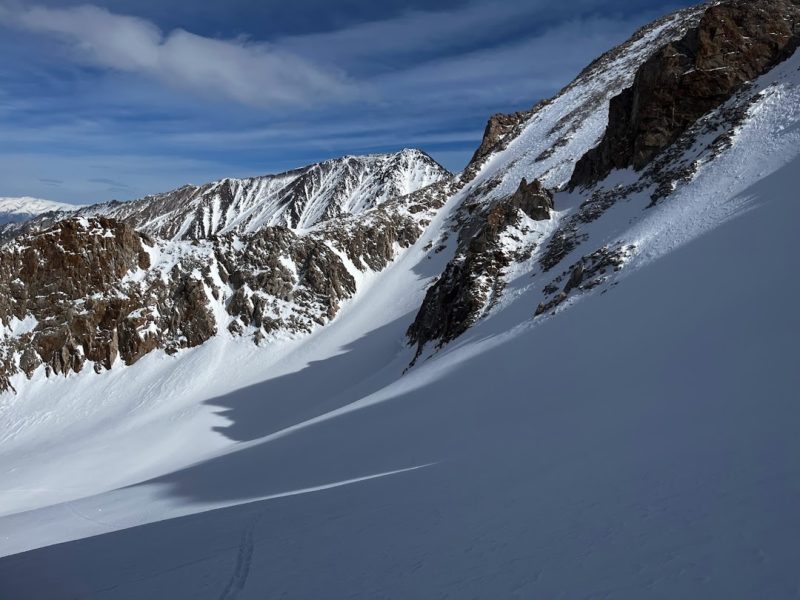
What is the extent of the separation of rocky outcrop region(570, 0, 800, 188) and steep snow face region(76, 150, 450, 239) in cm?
11481

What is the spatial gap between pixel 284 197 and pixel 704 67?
151 meters

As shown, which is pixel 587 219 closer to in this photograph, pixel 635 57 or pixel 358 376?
pixel 358 376

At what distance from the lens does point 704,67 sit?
37281 millimetres

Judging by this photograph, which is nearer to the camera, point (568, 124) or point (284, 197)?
point (568, 124)

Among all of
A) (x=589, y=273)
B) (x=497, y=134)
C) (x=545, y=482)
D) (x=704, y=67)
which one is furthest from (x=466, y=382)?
(x=497, y=134)

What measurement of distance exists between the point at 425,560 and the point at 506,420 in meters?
8.97

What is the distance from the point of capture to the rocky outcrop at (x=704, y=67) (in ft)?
119

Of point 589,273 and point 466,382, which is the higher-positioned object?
point 589,273

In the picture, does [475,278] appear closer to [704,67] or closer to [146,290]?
[704,67]

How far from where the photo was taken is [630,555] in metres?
6.82

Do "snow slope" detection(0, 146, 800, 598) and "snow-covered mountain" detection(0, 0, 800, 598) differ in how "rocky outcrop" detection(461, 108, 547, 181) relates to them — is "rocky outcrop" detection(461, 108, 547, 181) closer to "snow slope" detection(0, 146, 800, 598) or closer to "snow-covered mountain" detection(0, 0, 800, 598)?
"snow-covered mountain" detection(0, 0, 800, 598)

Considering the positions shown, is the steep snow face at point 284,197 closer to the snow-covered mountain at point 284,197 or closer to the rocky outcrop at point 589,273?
the snow-covered mountain at point 284,197

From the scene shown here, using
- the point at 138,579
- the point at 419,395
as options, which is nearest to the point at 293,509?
the point at 138,579

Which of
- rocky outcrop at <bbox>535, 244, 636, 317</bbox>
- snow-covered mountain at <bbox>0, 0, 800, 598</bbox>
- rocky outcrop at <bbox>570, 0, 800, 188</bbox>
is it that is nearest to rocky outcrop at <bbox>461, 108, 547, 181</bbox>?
snow-covered mountain at <bbox>0, 0, 800, 598</bbox>
